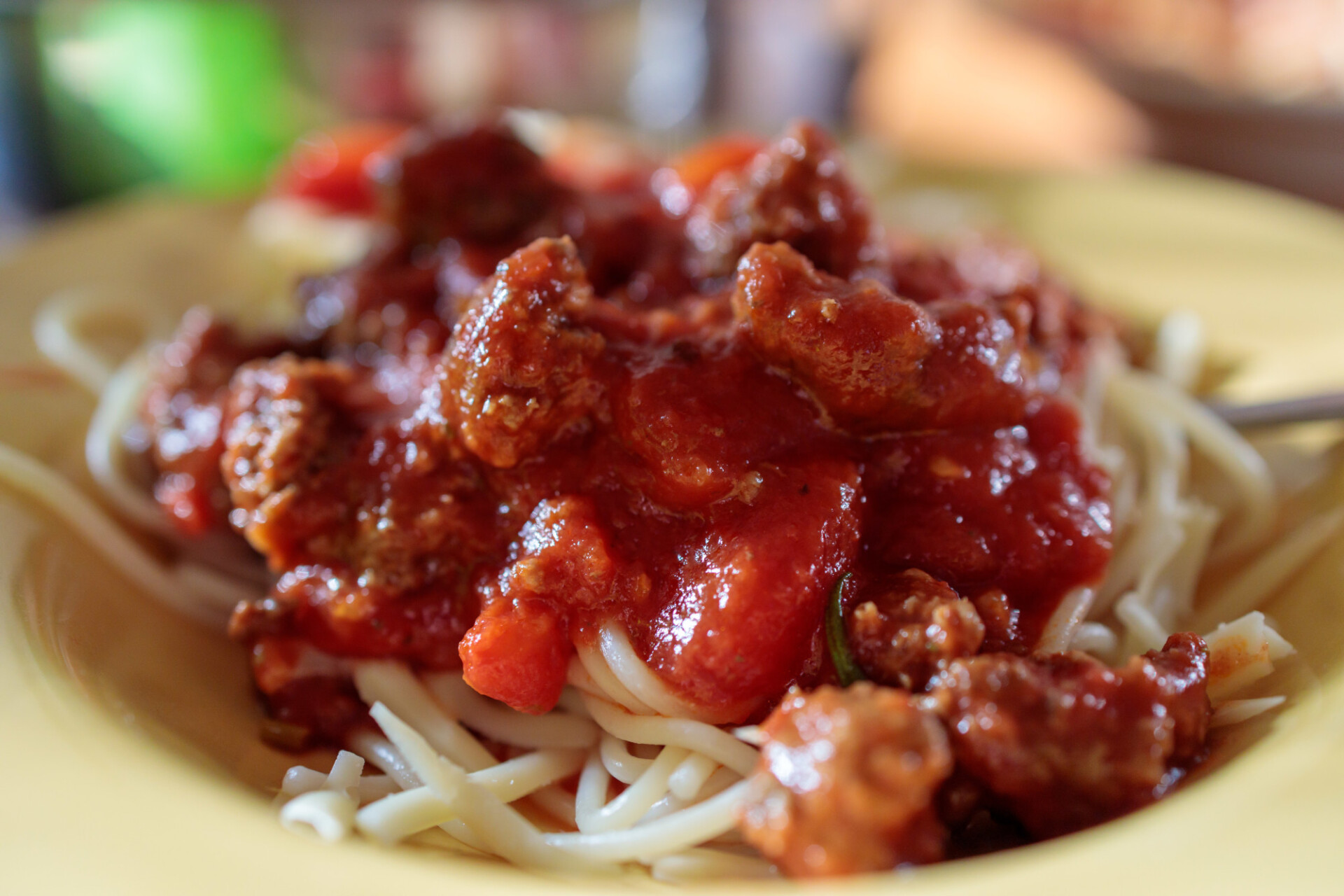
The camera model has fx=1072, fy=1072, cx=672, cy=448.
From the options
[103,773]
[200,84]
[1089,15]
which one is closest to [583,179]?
[103,773]

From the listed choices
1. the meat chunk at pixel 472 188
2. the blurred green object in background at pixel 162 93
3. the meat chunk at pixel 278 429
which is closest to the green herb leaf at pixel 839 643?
the meat chunk at pixel 278 429

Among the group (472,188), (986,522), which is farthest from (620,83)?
(986,522)

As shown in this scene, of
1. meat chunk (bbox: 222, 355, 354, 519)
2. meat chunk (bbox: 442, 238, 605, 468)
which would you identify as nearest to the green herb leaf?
meat chunk (bbox: 442, 238, 605, 468)

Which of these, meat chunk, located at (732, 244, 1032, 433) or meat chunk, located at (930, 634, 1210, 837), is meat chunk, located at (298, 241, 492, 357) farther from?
meat chunk, located at (930, 634, 1210, 837)

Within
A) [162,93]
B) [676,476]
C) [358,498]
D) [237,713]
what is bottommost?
[237,713]

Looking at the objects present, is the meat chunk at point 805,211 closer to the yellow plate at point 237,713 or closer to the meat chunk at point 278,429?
the meat chunk at point 278,429

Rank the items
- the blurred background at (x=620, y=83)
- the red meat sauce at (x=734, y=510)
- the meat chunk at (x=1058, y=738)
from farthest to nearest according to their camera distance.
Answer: the blurred background at (x=620, y=83) → the red meat sauce at (x=734, y=510) → the meat chunk at (x=1058, y=738)

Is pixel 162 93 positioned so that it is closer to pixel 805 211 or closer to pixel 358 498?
pixel 358 498
